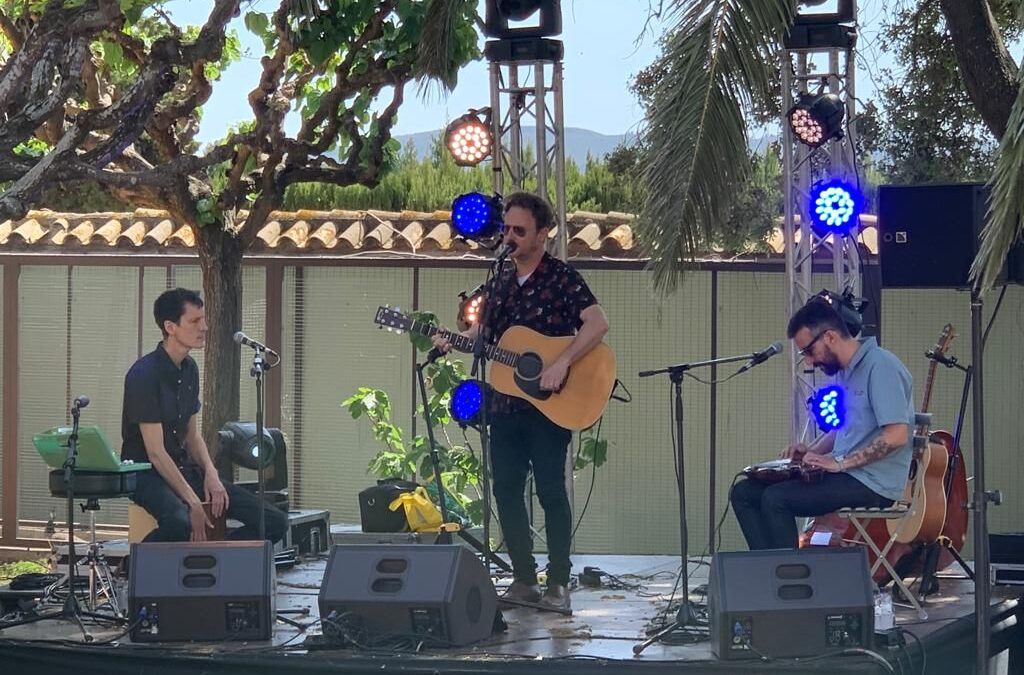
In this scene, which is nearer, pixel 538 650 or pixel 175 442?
pixel 538 650

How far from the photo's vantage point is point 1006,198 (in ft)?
16.4

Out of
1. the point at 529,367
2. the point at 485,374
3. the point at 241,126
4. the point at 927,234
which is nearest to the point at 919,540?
the point at 927,234

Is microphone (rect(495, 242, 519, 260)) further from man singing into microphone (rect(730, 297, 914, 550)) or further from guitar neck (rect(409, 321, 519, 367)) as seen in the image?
man singing into microphone (rect(730, 297, 914, 550))

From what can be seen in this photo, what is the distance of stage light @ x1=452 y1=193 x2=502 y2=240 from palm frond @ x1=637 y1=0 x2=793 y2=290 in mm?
698

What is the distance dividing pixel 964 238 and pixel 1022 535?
157 centimetres

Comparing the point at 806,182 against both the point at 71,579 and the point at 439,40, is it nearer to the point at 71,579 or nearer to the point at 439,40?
the point at 439,40

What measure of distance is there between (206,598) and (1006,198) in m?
3.24

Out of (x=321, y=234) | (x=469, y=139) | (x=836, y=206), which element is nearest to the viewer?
(x=836, y=206)

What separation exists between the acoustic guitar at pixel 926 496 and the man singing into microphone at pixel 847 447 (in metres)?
0.21

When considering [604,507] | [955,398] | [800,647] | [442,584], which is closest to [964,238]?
[800,647]

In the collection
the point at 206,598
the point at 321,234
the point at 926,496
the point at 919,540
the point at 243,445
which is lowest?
the point at 206,598

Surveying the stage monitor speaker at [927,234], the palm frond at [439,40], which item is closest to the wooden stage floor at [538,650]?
the stage monitor speaker at [927,234]

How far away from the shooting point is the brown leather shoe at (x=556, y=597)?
609 centimetres

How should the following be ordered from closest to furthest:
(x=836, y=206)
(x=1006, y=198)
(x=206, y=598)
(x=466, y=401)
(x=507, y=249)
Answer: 1. (x=1006, y=198)
2. (x=206, y=598)
3. (x=507, y=249)
4. (x=466, y=401)
5. (x=836, y=206)
